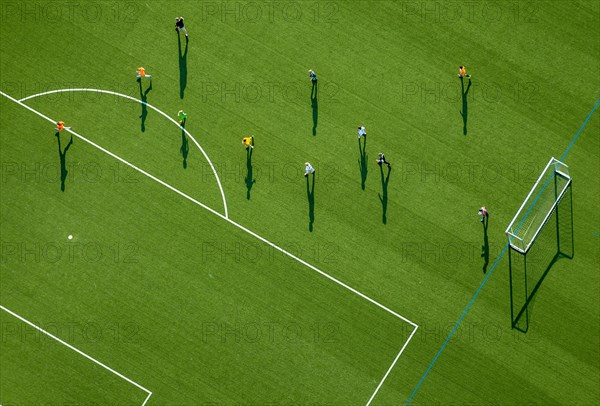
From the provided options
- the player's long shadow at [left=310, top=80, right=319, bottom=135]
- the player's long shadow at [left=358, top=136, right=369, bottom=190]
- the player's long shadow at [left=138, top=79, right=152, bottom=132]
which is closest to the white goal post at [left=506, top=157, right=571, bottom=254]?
the player's long shadow at [left=358, top=136, right=369, bottom=190]

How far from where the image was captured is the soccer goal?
135ft

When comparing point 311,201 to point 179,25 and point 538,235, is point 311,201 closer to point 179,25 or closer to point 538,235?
point 179,25

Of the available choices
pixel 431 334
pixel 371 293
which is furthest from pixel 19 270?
pixel 431 334

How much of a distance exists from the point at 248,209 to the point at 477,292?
12.7m

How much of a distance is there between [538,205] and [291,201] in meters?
13.0

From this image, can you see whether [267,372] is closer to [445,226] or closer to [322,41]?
[445,226]

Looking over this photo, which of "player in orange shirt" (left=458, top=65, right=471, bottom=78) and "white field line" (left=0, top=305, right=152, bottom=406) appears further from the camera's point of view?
"player in orange shirt" (left=458, top=65, right=471, bottom=78)

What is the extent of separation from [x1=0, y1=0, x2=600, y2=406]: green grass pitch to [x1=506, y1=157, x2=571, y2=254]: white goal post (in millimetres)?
554

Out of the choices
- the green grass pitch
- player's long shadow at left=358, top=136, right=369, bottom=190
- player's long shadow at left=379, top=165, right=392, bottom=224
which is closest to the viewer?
the green grass pitch

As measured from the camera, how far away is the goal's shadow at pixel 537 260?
40.9 meters

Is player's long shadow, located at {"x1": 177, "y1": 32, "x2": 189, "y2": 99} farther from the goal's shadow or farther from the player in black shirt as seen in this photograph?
the goal's shadow

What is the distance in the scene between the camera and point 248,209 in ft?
135

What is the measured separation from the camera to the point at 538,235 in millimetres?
41531

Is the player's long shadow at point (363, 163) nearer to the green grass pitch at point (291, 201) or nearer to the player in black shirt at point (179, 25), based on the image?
the green grass pitch at point (291, 201)
